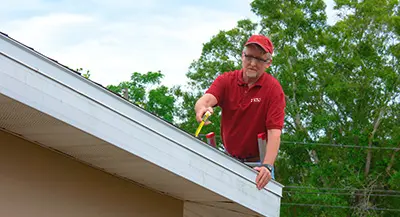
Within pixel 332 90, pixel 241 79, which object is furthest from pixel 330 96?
pixel 241 79

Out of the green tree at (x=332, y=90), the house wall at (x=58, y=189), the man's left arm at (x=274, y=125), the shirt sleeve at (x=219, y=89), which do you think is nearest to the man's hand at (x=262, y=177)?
the man's left arm at (x=274, y=125)

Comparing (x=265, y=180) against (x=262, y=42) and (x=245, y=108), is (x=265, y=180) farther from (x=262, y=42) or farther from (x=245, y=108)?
(x=262, y=42)

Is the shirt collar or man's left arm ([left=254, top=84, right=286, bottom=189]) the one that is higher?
the shirt collar

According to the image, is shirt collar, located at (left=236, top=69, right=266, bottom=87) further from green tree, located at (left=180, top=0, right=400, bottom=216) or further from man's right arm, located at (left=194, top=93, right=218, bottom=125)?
green tree, located at (left=180, top=0, right=400, bottom=216)

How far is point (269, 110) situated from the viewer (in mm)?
5219

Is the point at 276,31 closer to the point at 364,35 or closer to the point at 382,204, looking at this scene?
the point at 364,35

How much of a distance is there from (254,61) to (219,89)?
0.25 meters

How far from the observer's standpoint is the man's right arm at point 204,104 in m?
5.05

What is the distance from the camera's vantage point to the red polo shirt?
17.3 ft

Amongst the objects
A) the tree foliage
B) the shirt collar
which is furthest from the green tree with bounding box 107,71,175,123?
the shirt collar

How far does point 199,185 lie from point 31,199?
2.54 ft

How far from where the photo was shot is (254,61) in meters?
5.33

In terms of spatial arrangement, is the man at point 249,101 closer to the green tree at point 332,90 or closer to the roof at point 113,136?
the roof at point 113,136

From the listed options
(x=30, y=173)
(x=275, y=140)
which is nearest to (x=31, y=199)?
(x=30, y=173)
